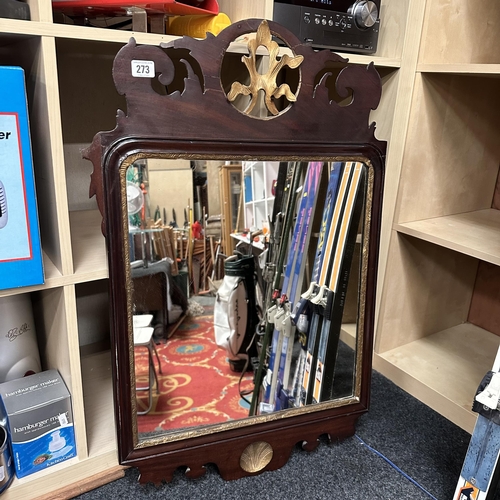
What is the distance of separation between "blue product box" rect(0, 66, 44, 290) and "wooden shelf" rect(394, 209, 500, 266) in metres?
0.83

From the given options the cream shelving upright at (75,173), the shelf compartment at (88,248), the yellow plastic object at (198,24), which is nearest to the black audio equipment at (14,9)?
the cream shelving upright at (75,173)

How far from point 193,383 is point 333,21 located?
0.80m

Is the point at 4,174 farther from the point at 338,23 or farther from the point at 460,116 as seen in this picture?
the point at 460,116

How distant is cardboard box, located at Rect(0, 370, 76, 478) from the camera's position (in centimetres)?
81

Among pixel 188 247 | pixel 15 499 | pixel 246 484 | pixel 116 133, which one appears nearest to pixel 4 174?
pixel 116 133

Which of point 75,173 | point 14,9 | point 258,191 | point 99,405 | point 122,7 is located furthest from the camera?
point 75,173

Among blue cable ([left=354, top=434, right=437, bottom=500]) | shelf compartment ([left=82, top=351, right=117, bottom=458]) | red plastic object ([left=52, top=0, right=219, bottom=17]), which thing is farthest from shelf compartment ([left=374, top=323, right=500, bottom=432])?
red plastic object ([left=52, top=0, right=219, bottom=17])

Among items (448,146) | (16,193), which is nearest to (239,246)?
(16,193)

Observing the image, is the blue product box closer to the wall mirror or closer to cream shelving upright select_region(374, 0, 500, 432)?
the wall mirror

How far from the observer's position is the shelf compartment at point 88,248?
77 cm

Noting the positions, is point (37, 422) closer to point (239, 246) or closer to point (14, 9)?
A: point (239, 246)

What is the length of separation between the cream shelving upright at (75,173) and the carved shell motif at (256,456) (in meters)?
0.25

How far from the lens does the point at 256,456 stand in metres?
0.90

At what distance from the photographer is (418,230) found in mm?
1089
